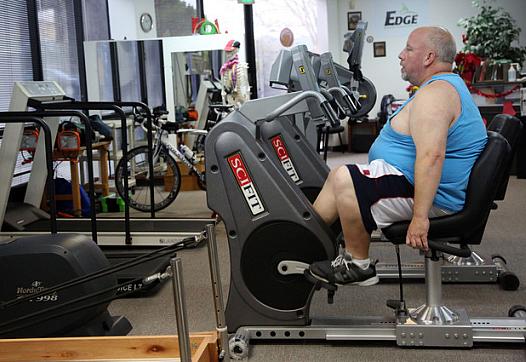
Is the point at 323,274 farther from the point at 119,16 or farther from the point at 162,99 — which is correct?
the point at 119,16

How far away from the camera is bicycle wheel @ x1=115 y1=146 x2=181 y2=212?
672cm

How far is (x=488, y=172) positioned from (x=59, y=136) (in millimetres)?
4356

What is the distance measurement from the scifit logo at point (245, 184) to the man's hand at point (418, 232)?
0.70 metres

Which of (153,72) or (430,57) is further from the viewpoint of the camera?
(153,72)

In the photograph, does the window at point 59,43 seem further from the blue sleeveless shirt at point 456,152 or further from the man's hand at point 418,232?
the man's hand at point 418,232

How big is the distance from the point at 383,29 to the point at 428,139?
982 cm

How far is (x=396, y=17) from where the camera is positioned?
39.7ft

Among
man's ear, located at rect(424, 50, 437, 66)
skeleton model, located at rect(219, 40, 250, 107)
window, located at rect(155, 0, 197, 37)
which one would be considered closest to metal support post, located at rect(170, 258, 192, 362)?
man's ear, located at rect(424, 50, 437, 66)

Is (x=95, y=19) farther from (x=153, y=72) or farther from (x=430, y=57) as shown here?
(x=430, y=57)

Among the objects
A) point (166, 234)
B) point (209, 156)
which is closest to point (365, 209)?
point (209, 156)

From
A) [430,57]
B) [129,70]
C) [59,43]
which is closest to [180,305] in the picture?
[430,57]

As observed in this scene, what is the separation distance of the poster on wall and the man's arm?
31.5 ft

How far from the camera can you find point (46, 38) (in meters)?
7.51

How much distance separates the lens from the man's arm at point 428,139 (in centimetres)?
276
